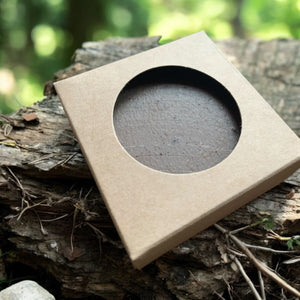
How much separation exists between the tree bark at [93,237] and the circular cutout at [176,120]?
217mm

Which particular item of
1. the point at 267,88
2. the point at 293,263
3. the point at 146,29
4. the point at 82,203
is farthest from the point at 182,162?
the point at 146,29

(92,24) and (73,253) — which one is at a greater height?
(92,24)

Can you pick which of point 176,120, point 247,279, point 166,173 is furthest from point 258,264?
point 176,120

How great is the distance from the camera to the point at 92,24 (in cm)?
277

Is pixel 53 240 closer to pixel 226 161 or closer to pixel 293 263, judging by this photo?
pixel 226 161

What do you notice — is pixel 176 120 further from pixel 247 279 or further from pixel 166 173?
pixel 247 279

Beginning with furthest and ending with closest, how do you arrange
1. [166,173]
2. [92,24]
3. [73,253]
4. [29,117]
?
[92,24], [29,117], [73,253], [166,173]

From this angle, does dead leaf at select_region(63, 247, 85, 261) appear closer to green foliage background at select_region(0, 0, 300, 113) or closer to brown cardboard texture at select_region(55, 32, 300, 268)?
brown cardboard texture at select_region(55, 32, 300, 268)

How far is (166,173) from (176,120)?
0.87 ft

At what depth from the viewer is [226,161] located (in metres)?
1.04

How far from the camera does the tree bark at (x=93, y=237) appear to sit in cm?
111

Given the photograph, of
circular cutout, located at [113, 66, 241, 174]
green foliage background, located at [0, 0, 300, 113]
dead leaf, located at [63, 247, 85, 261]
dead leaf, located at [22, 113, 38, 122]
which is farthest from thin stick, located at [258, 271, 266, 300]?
green foliage background, located at [0, 0, 300, 113]

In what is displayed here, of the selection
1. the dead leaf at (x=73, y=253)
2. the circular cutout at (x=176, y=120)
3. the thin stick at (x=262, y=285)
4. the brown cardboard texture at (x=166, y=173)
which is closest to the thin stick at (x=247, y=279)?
the thin stick at (x=262, y=285)

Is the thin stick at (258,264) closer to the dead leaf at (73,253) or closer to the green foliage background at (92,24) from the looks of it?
the dead leaf at (73,253)
